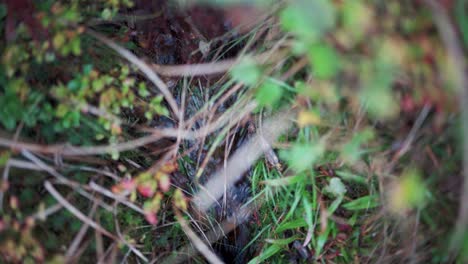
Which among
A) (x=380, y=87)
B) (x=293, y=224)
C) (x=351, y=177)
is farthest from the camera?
(x=293, y=224)

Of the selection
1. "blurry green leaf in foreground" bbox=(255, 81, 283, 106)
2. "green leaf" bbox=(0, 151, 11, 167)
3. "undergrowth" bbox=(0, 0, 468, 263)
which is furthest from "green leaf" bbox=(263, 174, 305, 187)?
"green leaf" bbox=(0, 151, 11, 167)

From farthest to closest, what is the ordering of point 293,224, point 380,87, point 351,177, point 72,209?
point 293,224
point 351,177
point 72,209
point 380,87

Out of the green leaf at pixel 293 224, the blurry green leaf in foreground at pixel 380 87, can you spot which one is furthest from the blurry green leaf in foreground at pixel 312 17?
the green leaf at pixel 293 224

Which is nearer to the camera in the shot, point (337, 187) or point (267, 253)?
point (337, 187)

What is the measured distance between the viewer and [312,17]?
92 cm

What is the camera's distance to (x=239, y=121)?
4.89 feet

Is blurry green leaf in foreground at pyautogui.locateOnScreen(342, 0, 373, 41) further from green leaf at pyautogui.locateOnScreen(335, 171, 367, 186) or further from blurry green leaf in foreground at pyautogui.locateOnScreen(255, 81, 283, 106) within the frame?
green leaf at pyautogui.locateOnScreen(335, 171, 367, 186)

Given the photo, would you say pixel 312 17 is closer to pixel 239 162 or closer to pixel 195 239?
pixel 239 162

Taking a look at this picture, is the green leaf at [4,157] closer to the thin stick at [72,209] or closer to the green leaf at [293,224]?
the thin stick at [72,209]

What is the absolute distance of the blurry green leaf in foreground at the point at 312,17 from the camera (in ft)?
2.98

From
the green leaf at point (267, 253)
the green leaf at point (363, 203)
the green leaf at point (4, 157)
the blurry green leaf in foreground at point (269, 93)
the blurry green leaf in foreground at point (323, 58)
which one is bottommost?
the green leaf at point (267, 253)

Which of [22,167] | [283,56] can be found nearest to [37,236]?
[22,167]

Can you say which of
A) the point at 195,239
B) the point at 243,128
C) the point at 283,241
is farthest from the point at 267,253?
the point at 243,128

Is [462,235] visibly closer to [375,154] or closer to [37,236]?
[375,154]
